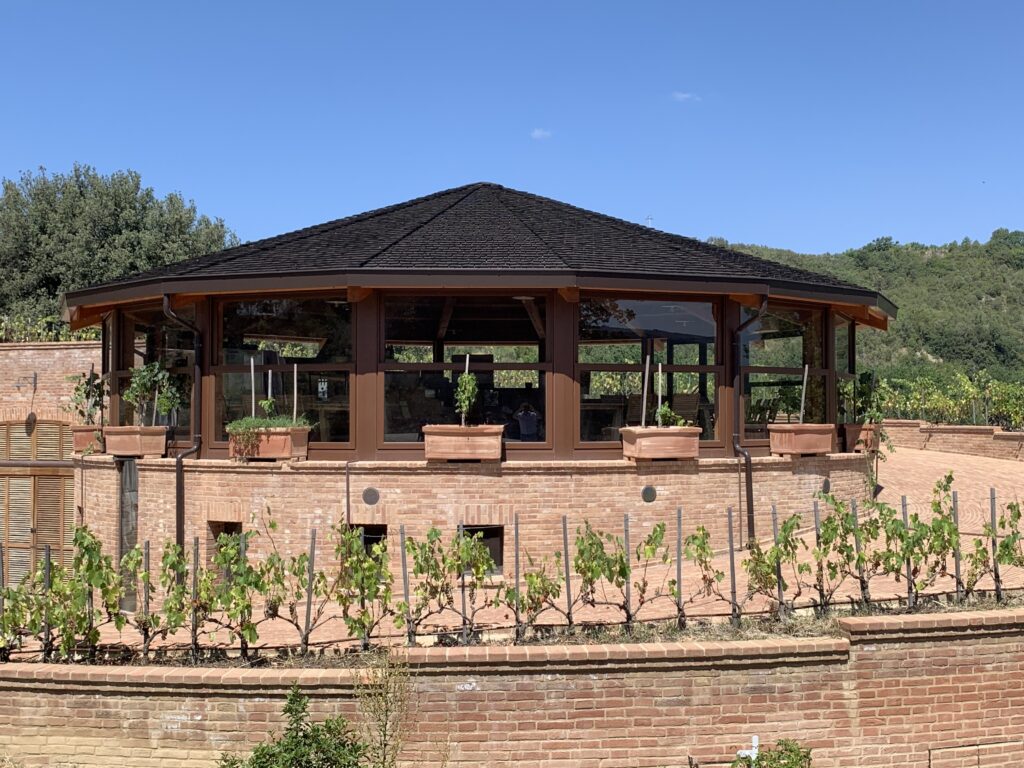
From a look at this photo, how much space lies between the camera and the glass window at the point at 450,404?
12281 mm

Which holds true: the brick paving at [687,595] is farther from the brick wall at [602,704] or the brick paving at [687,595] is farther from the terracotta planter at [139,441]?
the terracotta planter at [139,441]

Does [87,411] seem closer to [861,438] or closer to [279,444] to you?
[279,444]

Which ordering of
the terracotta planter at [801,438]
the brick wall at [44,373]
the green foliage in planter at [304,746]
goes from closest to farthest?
the green foliage in planter at [304,746]
the terracotta planter at [801,438]
the brick wall at [44,373]

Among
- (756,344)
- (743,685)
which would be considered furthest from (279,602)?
(756,344)

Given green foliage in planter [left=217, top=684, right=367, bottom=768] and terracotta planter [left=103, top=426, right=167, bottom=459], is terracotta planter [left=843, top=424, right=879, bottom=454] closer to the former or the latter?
green foliage in planter [left=217, top=684, right=367, bottom=768]

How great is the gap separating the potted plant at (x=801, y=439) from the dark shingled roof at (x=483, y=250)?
197cm

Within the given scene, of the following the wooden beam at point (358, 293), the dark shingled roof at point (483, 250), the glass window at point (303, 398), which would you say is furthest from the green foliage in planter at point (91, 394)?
the wooden beam at point (358, 293)

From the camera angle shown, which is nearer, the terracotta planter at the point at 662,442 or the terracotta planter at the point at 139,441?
the terracotta planter at the point at 662,442

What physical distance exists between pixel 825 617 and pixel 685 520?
3.39 m

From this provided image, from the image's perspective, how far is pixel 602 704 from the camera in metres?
7.80

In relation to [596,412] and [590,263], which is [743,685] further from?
[590,263]

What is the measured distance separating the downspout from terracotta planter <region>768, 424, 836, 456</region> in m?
7.88

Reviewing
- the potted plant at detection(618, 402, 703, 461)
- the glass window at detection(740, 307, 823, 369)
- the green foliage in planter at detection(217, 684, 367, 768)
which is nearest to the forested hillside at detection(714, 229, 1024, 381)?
the glass window at detection(740, 307, 823, 369)

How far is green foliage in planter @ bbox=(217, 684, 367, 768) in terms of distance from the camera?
702 centimetres
